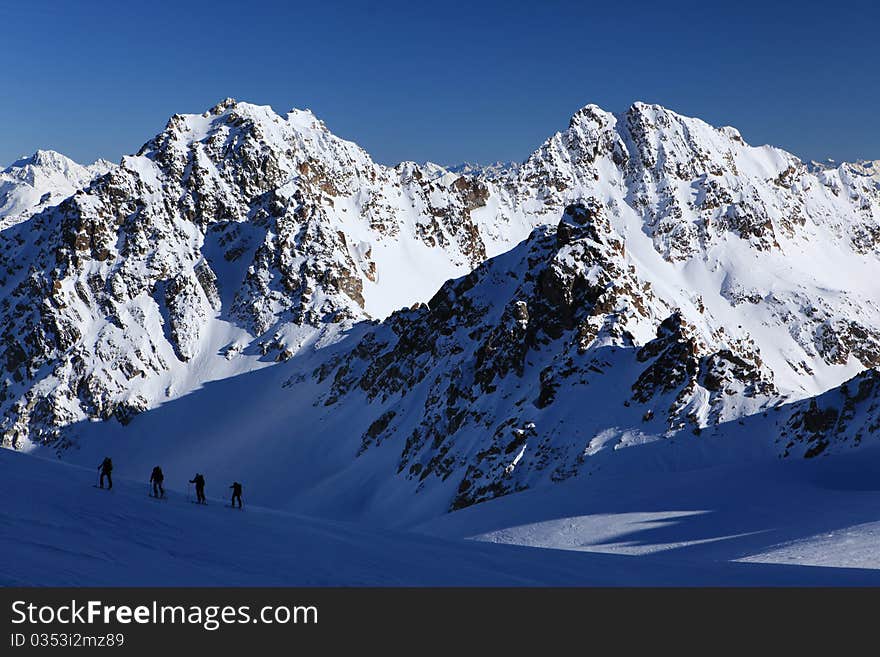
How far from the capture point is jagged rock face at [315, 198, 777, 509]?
231 feet


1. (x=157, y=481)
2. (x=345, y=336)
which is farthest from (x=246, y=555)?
(x=345, y=336)

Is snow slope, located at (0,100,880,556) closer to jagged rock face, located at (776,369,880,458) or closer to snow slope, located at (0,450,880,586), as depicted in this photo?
jagged rock face, located at (776,369,880,458)

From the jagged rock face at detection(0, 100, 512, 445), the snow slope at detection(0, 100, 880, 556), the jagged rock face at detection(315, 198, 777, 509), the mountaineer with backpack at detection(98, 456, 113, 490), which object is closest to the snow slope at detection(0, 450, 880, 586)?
the mountaineer with backpack at detection(98, 456, 113, 490)

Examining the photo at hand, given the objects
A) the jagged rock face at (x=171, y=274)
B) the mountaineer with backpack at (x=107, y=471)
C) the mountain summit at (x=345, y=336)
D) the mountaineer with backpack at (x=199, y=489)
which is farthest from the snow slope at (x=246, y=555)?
the jagged rock face at (x=171, y=274)

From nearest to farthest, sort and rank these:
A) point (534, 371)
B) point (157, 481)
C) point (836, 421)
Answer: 1. point (157, 481)
2. point (836, 421)
3. point (534, 371)

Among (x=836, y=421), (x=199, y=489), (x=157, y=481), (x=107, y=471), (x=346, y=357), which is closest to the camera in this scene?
(x=107, y=471)

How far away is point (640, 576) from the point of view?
25125mm

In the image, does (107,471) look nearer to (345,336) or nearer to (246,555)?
(246,555)

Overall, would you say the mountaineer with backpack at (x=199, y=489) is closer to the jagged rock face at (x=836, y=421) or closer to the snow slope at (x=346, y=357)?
the snow slope at (x=346, y=357)

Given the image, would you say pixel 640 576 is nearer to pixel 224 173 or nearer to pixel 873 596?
pixel 873 596

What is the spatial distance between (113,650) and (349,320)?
143 meters

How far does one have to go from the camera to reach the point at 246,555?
23.1 meters

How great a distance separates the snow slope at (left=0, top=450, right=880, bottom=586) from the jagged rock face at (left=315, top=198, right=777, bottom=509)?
129 feet

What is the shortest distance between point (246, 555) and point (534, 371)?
68.1 m
